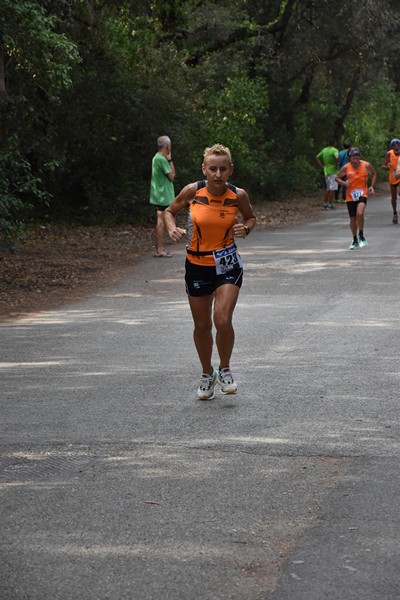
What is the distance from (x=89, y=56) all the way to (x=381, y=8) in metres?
10.4

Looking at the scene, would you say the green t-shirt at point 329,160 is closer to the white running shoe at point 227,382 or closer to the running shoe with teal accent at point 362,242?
the running shoe with teal accent at point 362,242

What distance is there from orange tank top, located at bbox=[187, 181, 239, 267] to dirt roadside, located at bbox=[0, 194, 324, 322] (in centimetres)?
523

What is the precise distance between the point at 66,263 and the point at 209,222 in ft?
34.1

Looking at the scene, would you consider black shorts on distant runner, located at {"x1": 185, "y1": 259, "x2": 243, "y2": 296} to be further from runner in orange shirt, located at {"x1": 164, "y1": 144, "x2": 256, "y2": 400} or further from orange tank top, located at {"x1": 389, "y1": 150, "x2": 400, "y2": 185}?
orange tank top, located at {"x1": 389, "y1": 150, "x2": 400, "y2": 185}

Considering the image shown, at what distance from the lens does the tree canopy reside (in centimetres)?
1800

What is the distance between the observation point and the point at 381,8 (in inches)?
1237

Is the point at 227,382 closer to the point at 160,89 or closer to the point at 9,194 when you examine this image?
the point at 9,194

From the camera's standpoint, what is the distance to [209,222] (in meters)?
7.81

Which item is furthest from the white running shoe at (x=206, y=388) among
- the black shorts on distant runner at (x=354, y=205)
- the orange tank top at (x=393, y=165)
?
the orange tank top at (x=393, y=165)

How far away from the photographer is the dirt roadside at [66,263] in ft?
47.1

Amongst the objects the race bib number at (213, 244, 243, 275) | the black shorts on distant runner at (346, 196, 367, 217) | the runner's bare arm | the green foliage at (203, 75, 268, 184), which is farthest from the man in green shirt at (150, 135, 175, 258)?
the green foliage at (203, 75, 268, 184)

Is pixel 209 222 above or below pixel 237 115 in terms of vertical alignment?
below

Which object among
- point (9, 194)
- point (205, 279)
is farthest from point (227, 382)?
point (9, 194)

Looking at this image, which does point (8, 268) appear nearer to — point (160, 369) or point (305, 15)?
point (160, 369)
